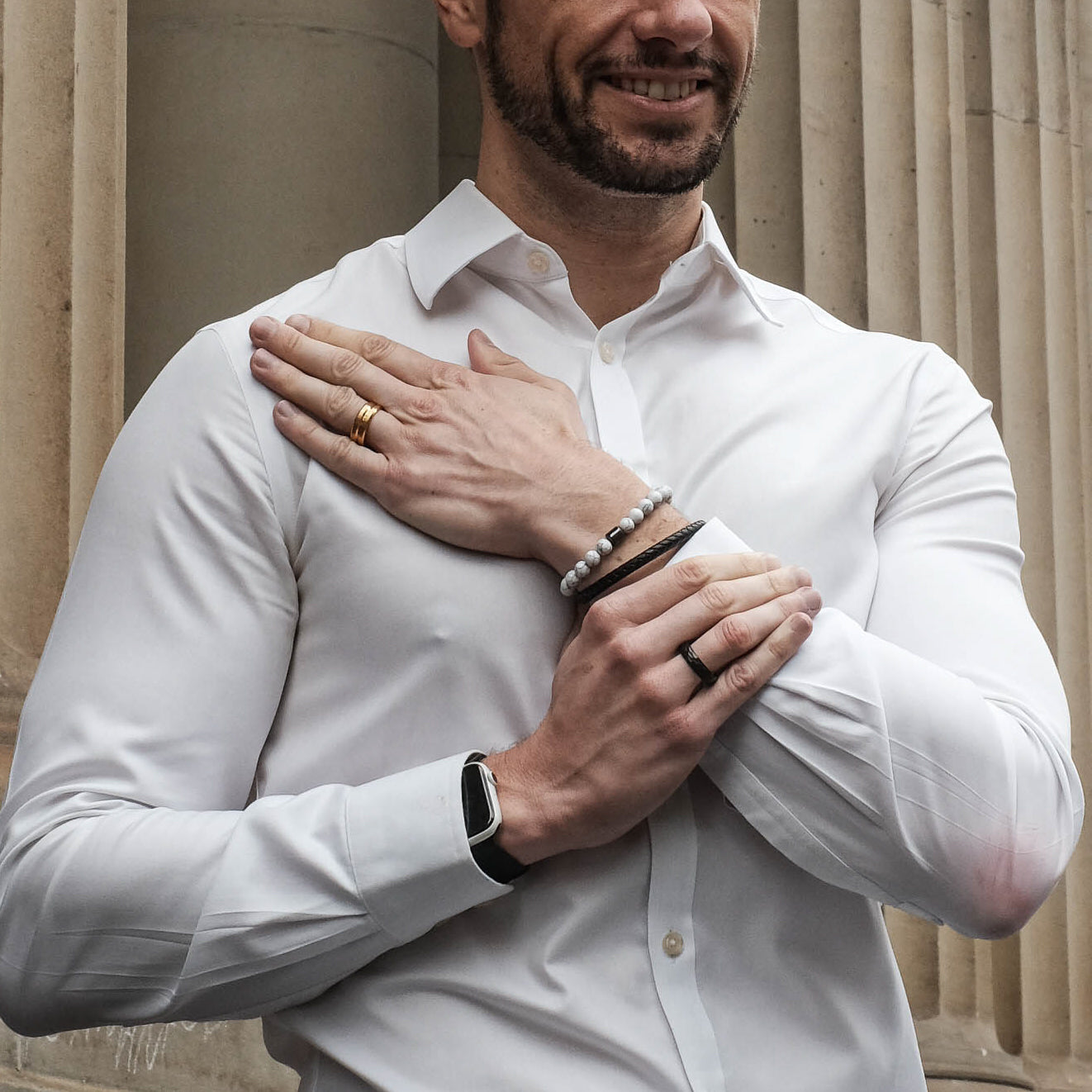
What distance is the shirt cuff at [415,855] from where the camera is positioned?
50.4 inches

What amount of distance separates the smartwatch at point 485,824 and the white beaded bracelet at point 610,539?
0.17 meters

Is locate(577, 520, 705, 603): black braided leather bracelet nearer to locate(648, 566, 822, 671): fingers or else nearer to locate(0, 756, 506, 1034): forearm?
locate(648, 566, 822, 671): fingers

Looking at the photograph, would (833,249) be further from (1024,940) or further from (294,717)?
(294,717)

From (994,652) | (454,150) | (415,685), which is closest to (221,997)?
(415,685)

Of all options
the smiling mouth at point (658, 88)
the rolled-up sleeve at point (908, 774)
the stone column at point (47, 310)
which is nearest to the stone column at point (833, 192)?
the stone column at point (47, 310)

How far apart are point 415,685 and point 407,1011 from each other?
0.26 m

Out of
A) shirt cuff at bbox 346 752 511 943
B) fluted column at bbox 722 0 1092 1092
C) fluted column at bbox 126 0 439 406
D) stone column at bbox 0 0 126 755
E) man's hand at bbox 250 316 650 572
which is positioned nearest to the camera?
shirt cuff at bbox 346 752 511 943

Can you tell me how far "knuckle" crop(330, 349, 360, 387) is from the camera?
4.81ft

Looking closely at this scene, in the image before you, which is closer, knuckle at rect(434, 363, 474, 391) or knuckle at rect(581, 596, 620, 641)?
knuckle at rect(581, 596, 620, 641)

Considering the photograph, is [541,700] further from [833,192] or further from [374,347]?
[833,192]

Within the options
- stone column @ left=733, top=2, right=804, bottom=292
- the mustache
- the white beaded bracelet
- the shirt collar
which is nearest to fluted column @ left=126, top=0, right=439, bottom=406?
stone column @ left=733, top=2, right=804, bottom=292

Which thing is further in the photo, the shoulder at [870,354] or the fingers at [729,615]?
the shoulder at [870,354]

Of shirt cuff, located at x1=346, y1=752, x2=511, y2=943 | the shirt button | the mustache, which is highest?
A: the mustache

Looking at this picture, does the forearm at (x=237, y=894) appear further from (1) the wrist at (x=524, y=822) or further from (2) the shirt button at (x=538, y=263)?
(2) the shirt button at (x=538, y=263)
